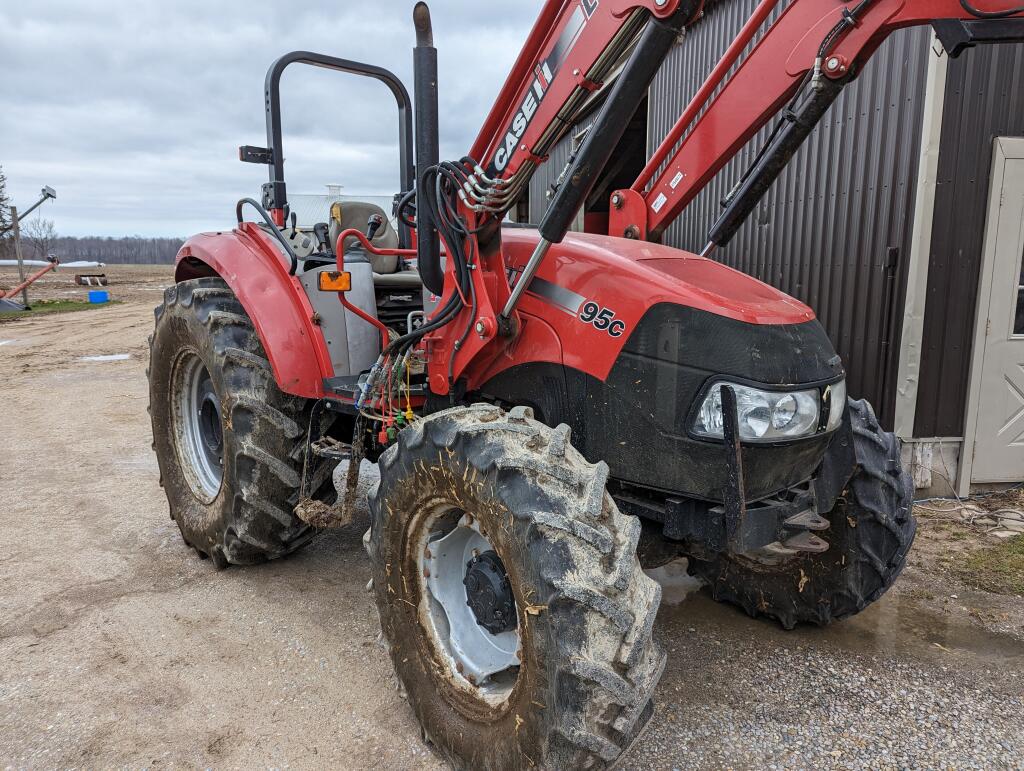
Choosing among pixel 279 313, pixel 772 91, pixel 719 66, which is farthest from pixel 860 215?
pixel 279 313

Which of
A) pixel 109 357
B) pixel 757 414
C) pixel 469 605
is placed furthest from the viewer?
pixel 109 357

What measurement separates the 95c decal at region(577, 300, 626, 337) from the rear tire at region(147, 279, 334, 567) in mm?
1633

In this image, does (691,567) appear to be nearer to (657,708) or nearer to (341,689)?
(657,708)

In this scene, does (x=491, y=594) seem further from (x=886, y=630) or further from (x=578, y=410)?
(x=886, y=630)

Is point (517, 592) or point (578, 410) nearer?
point (517, 592)

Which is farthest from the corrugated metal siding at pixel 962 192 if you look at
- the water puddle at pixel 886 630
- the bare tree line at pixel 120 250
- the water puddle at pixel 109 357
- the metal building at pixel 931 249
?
the bare tree line at pixel 120 250

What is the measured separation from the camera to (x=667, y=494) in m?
2.33

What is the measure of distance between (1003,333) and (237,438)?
4.77 meters

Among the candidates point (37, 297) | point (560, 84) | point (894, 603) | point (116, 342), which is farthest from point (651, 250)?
point (37, 297)

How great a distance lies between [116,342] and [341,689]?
1190 centimetres

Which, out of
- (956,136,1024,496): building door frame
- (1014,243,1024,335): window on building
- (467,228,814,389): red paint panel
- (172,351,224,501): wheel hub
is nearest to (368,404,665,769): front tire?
(467,228,814,389): red paint panel

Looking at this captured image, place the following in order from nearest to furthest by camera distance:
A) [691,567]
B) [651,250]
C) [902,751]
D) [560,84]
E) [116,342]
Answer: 1. [560,84]
2. [902,751]
3. [651,250]
4. [691,567]
5. [116,342]

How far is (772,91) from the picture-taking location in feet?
8.73

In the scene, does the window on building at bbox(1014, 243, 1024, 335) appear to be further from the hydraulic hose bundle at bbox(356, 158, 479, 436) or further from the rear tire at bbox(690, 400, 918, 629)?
the hydraulic hose bundle at bbox(356, 158, 479, 436)
